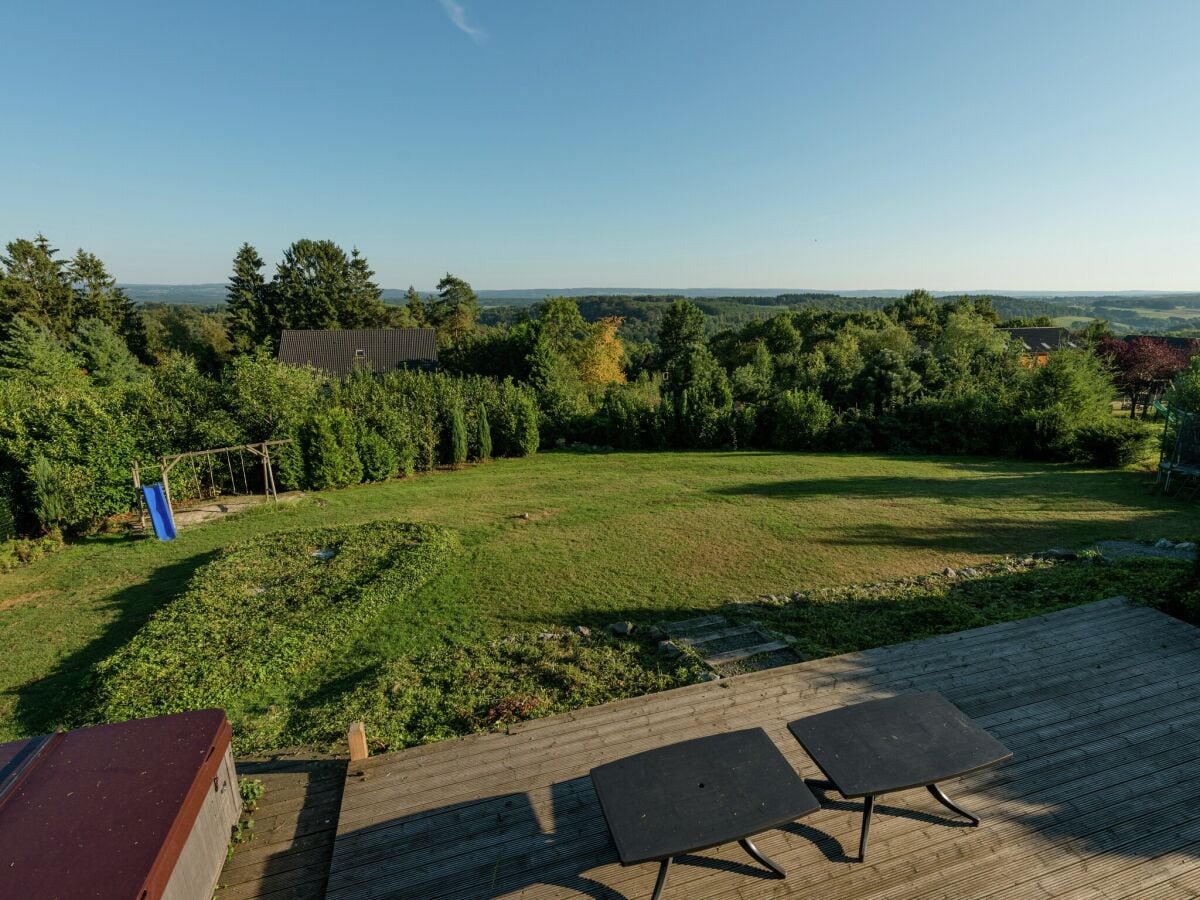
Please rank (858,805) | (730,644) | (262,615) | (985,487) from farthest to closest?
1. (985,487)
2. (262,615)
3. (730,644)
4. (858,805)

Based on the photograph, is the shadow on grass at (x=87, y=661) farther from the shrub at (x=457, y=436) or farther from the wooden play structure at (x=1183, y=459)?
the wooden play structure at (x=1183, y=459)

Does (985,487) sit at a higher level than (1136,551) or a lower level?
lower

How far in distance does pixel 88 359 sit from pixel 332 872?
42.2 metres

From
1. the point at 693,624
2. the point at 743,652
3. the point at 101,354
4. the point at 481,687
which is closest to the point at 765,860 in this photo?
the point at 743,652

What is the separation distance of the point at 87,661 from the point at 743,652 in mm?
8120

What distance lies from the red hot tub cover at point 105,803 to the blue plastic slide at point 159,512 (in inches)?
398

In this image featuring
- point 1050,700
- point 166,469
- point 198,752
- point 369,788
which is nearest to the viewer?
point 198,752

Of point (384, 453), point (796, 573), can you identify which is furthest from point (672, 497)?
point (384, 453)

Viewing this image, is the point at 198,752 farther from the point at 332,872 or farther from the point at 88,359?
the point at 88,359

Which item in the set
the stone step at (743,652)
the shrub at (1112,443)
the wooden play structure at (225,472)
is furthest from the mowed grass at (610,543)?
the wooden play structure at (225,472)

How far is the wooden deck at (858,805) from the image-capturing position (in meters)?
3.04

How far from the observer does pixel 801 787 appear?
119 inches

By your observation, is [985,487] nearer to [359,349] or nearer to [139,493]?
[139,493]

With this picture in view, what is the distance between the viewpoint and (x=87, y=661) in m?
7.21
